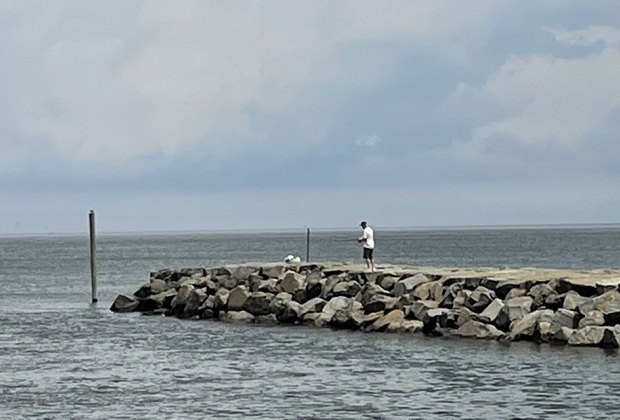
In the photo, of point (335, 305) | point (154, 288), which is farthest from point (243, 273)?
point (335, 305)

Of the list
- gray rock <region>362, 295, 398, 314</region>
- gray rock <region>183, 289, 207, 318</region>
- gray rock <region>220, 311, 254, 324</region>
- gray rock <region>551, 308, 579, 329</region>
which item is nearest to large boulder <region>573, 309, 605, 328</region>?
gray rock <region>551, 308, 579, 329</region>

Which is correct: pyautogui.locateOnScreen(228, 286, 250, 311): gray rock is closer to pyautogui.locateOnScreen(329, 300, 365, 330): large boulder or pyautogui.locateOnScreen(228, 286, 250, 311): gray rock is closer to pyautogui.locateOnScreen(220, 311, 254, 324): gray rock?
pyautogui.locateOnScreen(220, 311, 254, 324): gray rock

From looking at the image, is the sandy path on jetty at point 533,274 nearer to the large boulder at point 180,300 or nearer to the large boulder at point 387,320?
the large boulder at point 387,320

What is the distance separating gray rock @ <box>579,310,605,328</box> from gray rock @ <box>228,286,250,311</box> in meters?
12.5

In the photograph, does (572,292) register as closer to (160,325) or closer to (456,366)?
(456,366)

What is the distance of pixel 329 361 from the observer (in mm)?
27094

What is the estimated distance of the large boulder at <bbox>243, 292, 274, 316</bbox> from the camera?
120ft

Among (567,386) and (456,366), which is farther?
(456,366)

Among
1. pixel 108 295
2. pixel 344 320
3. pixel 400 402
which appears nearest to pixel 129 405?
pixel 400 402

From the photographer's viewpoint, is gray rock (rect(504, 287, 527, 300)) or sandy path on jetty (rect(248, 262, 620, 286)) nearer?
sandy path on jetty (rect(248, 262, 620, 286))

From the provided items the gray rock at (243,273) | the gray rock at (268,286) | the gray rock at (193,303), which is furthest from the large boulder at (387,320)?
the gray rock at (193,303)

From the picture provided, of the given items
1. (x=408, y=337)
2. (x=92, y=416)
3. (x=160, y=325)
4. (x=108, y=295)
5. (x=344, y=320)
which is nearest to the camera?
(x=92, y=416)

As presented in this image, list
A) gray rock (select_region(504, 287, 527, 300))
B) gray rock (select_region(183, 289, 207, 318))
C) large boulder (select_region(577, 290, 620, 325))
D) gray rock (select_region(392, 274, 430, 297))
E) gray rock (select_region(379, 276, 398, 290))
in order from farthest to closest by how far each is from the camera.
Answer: gray rock (select_region(183, 289, 207, 318)), gray rock (select_region(379, 276, 398, 290)), gray rock (select_region(392, 274, 430, 297)), gray rock (select_region(504, 287, 527, 300)), large boulder (select_region(577, 290, 620, 325))

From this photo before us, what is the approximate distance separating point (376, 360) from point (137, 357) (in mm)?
5718
